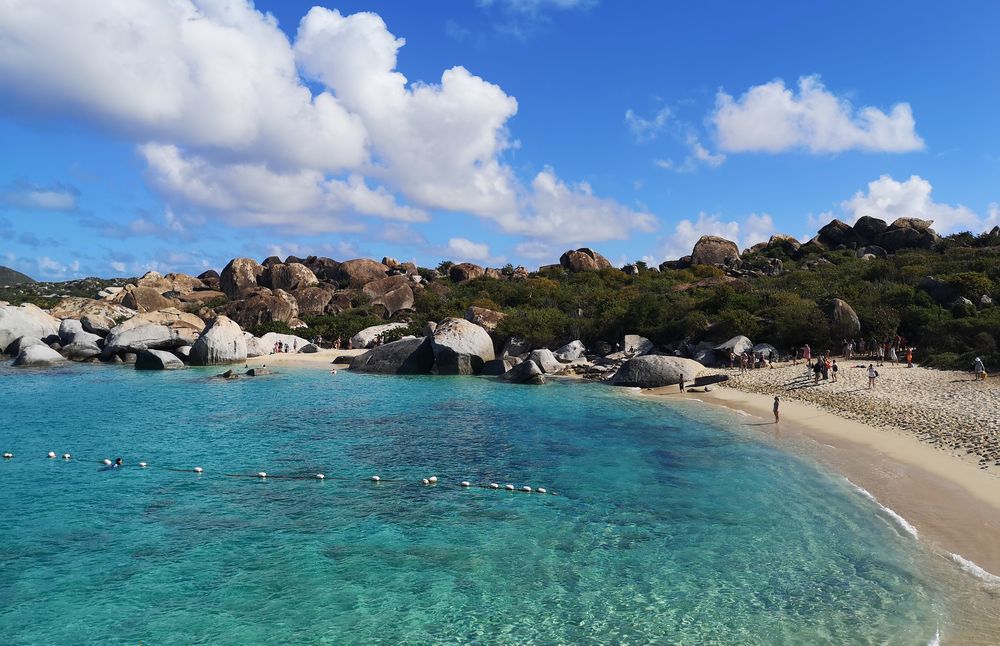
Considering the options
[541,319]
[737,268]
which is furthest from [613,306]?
[737,268]

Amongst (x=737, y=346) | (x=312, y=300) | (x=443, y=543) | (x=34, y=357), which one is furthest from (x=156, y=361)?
(x=737, y=346)

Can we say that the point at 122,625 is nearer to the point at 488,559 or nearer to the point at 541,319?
the point at 488,559

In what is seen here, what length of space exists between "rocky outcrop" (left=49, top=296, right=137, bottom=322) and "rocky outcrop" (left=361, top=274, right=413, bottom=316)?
20.0 meters

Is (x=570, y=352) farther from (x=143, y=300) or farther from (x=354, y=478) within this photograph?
(x=143, y=300)

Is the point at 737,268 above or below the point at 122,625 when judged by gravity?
above

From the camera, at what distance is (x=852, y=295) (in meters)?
36.3

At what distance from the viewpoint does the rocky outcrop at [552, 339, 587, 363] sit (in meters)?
36.6

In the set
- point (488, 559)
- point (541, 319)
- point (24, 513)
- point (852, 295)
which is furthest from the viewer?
point (541, 319)

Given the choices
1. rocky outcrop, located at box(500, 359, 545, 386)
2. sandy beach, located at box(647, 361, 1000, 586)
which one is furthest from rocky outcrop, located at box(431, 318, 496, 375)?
sandy beach, located at box(647, 361, 1000, 586)

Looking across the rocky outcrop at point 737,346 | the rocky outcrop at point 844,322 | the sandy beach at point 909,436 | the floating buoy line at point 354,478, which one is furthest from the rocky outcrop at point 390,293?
the floating buoy line at point 354,478

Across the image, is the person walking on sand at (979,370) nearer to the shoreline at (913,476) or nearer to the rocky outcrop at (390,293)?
the shoreline at (913,476)

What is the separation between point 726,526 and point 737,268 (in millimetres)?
59850

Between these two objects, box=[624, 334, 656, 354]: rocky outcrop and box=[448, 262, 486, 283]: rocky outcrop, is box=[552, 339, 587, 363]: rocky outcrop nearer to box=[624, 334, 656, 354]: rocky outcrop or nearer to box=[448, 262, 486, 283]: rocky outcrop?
box=[624, 334, 656, 354]: rocky outcrop

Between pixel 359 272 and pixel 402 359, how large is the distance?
35437 millimetres
